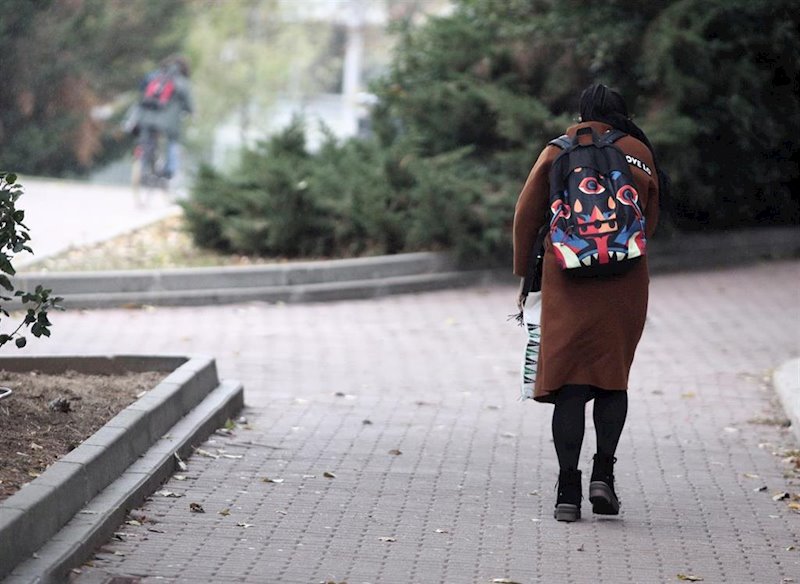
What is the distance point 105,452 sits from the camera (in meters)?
5.67

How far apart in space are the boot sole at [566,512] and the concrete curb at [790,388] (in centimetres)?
245

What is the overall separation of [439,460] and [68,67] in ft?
71.9

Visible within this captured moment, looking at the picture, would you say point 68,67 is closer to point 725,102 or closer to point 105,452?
point 725,102

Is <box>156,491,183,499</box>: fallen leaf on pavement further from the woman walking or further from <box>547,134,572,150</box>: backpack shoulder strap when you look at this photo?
<box>547,134,572,150</box>: backpack shoulder strap

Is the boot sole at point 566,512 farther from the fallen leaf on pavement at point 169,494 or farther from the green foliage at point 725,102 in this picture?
the green foliage at point 725,102

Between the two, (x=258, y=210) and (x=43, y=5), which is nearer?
(x=258, y=210)

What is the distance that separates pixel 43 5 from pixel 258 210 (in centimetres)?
1222

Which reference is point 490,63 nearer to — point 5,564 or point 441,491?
point 441,491

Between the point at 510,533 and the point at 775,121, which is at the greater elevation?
the point at 775,121

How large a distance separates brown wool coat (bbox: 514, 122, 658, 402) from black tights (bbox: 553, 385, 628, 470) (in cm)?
7

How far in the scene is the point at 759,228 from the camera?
57.1 ft

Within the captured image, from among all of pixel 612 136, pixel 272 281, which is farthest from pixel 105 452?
pixel 272 281

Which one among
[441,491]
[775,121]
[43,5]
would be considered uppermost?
[43,5]

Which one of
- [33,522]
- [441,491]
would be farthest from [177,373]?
[33,522]
